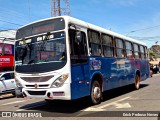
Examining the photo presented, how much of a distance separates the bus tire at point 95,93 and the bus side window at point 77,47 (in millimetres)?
1208

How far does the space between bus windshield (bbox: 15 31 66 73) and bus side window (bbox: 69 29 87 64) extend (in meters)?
0.33

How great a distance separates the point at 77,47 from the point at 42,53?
1.19 m

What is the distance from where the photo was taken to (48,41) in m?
9.00

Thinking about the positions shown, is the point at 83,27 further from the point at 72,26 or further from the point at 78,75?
the point at 78,75

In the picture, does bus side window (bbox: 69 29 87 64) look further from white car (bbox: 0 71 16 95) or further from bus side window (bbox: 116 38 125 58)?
white car (bbox: 0 71 16 95)

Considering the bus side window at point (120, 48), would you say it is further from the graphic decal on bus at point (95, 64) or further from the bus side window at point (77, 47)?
the bus side window at point (77, 47)

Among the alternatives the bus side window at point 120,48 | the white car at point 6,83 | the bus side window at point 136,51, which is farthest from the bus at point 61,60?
the white car at point 6,83

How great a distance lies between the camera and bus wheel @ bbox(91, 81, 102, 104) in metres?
10.1

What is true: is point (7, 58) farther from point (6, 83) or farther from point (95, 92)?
point (95, 92)

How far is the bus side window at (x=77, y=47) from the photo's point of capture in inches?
349

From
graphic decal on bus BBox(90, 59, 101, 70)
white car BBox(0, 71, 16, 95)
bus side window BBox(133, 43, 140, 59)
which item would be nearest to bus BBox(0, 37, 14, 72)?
white car BBox(0, 71, 16, 95)

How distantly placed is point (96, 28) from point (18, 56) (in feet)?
11.1

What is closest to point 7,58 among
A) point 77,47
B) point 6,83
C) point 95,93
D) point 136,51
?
point 6,83

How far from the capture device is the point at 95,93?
10234mm
